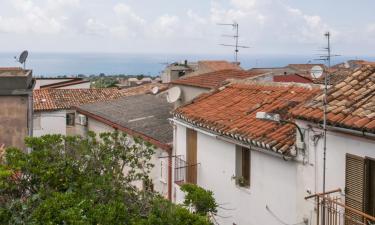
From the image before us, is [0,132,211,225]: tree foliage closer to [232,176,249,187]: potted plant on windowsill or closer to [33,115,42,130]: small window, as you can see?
[232,176,249,187]: potted plant on windowsill

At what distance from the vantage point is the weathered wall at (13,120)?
16594 millimetres

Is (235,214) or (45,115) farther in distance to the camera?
(45,115)

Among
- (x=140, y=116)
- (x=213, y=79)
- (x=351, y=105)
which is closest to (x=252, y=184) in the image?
(x=351, y=105)

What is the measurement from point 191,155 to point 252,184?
12.0 ft

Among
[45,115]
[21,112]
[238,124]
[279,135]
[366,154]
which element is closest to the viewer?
[366,154]

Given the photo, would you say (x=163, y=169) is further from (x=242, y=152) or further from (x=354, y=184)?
(x=354, y=184)

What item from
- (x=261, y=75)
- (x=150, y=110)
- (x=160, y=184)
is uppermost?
(x=261, y=75)

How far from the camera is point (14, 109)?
54.9 ft

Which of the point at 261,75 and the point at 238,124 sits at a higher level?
the point at 261,75

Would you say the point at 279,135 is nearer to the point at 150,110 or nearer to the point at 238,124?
the point at 238,124

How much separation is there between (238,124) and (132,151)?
14.2 ft

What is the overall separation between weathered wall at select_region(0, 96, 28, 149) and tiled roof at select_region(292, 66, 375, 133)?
34.3 feet

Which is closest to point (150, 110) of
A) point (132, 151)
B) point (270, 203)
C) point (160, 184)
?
point (160, 184)

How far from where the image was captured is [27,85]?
672 inches
